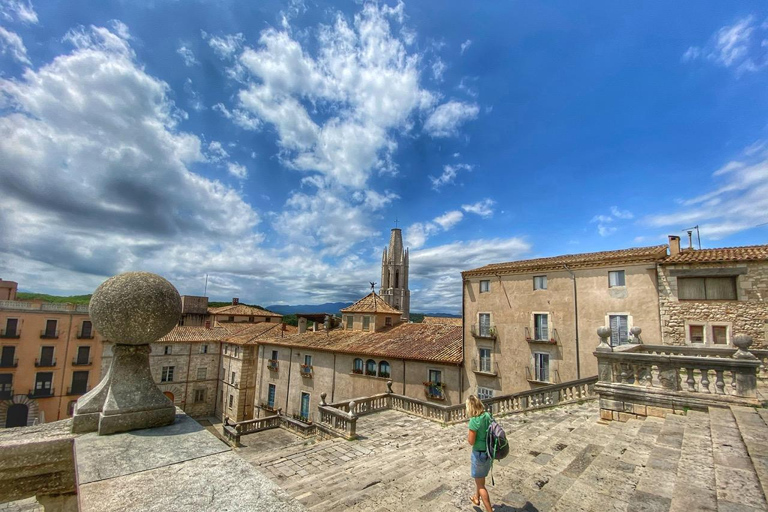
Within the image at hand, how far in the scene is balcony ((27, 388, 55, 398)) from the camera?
3275 cm

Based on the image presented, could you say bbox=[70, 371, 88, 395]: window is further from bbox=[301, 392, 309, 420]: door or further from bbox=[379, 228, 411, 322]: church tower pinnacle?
bbox=[379, 228, 411, 322]: church tower pinnacle

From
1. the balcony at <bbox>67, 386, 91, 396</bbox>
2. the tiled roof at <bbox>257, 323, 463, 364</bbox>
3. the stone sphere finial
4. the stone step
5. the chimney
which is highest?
the chimney

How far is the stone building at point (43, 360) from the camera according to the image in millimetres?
32125

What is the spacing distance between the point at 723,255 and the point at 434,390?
1886cm

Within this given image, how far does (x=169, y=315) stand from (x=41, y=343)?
4361 cm

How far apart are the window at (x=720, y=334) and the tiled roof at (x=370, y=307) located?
24240 mm

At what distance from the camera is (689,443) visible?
22.0ft

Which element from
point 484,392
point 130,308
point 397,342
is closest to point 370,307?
point 397,342

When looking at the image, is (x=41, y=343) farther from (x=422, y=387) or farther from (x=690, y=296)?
(x=690, y=296)

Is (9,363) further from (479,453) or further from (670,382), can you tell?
(670,382)

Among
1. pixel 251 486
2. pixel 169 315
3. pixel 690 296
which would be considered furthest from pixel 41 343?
pixel 690 296

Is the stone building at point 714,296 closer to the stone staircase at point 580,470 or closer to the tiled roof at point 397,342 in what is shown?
the stone staircase at point 580,470

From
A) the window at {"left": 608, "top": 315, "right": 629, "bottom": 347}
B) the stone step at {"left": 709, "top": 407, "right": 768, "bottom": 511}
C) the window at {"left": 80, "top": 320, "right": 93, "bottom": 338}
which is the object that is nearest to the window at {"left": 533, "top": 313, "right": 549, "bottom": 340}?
the window at {"left": 608, "top": 315, "right": 629, "bottom": 347}

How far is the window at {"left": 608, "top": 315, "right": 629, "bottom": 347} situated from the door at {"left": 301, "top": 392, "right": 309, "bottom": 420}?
2497 centimetres
